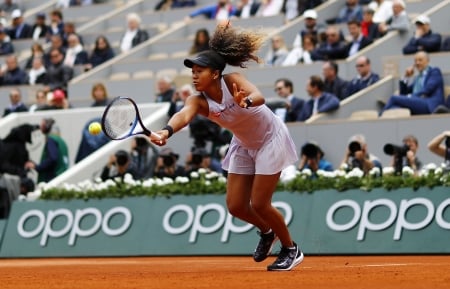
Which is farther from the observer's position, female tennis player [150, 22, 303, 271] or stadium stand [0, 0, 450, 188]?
stadium stand [0, 0, 450, 188]

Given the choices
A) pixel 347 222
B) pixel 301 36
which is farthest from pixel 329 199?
pixel 301 36

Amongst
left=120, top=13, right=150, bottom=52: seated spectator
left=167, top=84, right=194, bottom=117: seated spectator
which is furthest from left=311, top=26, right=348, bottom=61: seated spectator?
left=120, top=13, right=150, bottom=52: seated spectator

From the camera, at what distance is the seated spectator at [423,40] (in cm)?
1961

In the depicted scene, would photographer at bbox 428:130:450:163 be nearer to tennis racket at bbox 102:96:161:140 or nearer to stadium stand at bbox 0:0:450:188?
stadium stand at bbox 0:0:450:188

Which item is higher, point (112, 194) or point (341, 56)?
point (341, 56)

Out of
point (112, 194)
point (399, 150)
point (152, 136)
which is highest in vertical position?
point (152, 136)

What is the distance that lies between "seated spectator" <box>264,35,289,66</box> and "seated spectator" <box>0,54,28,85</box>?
5713 millimetres

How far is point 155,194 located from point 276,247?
2.25m

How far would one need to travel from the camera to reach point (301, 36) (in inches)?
872

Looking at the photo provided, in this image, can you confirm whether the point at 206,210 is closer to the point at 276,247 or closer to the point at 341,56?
the point at 276,247

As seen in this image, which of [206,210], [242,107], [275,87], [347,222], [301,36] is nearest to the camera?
[242,107]

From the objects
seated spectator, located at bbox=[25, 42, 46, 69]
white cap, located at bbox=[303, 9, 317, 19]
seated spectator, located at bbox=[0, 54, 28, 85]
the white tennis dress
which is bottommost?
seated spectator, located at bbox=[0, 54, 28, 85]

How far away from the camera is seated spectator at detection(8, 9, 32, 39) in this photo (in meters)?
28.9

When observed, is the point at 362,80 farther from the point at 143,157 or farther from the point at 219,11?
the point at 219,11
